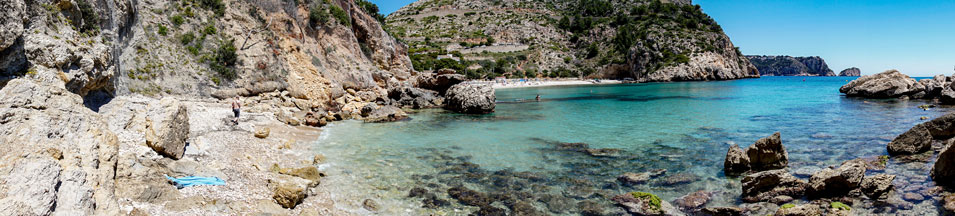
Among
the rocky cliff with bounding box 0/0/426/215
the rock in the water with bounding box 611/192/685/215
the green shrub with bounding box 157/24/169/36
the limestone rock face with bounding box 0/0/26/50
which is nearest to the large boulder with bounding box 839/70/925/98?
the rock in the water with bounding box 611/192/685/215

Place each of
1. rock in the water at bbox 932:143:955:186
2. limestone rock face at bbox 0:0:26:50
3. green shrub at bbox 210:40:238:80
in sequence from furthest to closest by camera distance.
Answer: green shrub at bbox 210:40:238:80, rock in the water at bbox 932:143:955:186, limestone rock face at bbox 0:0:26:50

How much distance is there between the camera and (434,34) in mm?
118438

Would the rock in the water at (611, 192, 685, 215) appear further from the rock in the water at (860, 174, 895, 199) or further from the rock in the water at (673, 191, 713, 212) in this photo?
the rock in the water at (860, 174, 895, 199)

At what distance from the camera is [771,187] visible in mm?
9680

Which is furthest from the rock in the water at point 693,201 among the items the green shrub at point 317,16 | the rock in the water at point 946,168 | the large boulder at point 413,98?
the green shrub at point 317,16

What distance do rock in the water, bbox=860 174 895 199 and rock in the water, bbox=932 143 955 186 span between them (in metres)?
1.26

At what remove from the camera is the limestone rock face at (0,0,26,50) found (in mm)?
8514

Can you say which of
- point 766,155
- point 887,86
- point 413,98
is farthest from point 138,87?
point 887,86

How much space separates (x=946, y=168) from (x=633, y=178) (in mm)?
6529

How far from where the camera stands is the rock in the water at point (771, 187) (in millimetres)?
9469

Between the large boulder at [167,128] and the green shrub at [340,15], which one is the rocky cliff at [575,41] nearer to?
the green shrub at [340,15]

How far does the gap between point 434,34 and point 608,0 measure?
61507 mm

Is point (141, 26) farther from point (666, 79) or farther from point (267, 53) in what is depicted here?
point (666, 79)

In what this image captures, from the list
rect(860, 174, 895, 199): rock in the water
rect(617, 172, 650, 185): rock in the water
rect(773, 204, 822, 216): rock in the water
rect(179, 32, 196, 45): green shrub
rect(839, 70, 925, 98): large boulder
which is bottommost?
rect(617, 172, 650, 185): rock in the water
